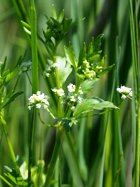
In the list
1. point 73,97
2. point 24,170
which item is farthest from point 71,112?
point 24,170

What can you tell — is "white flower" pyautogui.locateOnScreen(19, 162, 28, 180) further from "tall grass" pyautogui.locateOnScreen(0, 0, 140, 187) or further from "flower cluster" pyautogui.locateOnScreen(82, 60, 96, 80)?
"flower cluster" pyautogui.locateOnScreen(82, 60, 96, 80)

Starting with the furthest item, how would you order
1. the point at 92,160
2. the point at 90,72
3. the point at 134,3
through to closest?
the point at 92,160, the point at 134,3, the point at 90,72

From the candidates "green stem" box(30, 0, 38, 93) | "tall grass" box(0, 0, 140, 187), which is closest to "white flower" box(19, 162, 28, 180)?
"tall grass" box(0, 0, 140, 187)

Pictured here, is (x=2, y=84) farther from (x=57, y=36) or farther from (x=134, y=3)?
(x=134, y=3)

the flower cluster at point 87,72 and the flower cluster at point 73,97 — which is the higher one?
the flower cluster at point 87,72

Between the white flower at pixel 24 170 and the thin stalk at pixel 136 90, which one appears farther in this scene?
the white flower at pixel 24 170

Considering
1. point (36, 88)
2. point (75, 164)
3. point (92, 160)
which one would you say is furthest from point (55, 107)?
point (92, 160)

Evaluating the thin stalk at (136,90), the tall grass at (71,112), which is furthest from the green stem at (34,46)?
the thin stalk at (136,90)

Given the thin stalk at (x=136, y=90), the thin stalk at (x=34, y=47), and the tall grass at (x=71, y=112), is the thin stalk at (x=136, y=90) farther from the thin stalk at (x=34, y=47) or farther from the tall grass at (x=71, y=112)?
the thin stalk at (x=34, y=47)
